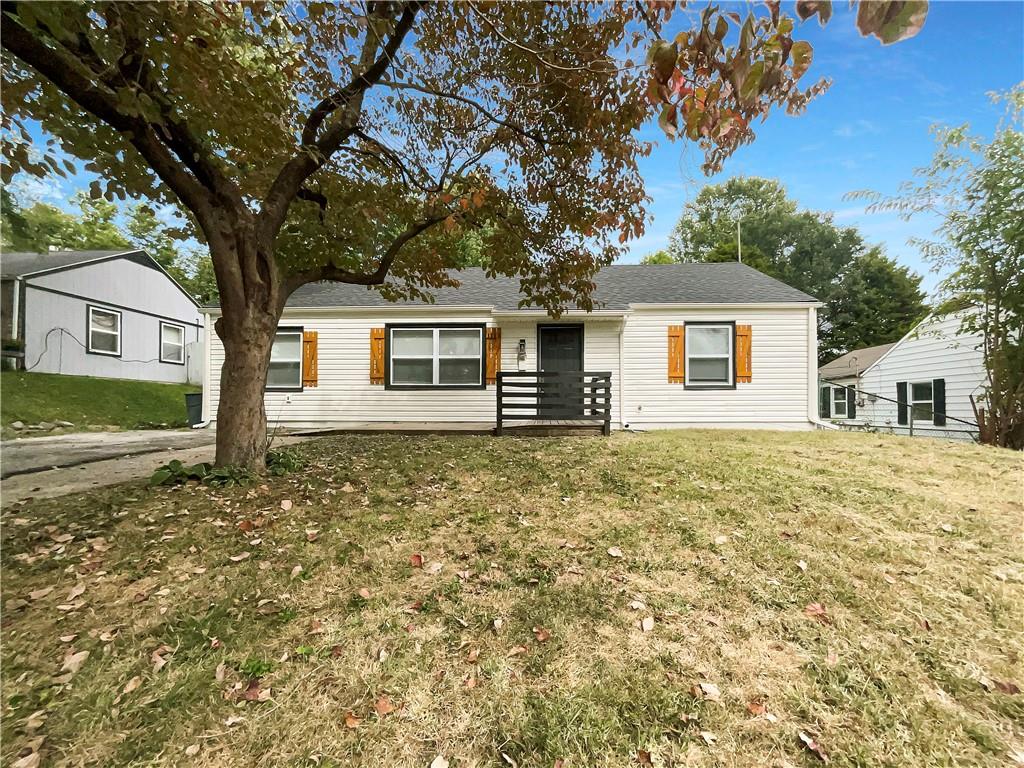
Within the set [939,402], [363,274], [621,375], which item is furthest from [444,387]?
[939,402]

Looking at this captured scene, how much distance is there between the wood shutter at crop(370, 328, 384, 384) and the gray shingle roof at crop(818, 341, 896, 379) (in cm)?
1723

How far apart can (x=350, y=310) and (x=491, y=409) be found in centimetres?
391

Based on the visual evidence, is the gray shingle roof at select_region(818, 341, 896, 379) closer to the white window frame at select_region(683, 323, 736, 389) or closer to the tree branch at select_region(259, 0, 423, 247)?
the white window frame at select_region(683, 323, 736, 389)

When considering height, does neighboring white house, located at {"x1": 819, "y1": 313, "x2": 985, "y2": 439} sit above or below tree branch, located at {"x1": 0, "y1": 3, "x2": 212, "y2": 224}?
below

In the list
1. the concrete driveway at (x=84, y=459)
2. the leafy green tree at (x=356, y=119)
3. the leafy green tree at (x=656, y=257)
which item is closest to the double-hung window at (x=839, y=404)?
the leafy green tree at (x=656, y=257)

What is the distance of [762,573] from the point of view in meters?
2.67

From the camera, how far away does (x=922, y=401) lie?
1329 centimetres

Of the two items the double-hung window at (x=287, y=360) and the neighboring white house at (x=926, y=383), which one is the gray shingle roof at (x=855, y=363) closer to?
the neighboring white house at (x=926, y=383)

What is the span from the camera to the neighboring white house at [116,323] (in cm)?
862

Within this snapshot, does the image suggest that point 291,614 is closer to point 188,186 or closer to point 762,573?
point 762,573

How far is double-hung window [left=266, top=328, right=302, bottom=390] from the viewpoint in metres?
10.0

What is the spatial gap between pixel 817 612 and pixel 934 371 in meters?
15.1

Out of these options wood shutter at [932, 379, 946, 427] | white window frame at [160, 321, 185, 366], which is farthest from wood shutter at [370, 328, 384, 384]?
wood shutter at [932, 379, 946, 427]

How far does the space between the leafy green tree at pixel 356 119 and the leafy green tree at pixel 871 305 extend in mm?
28546
